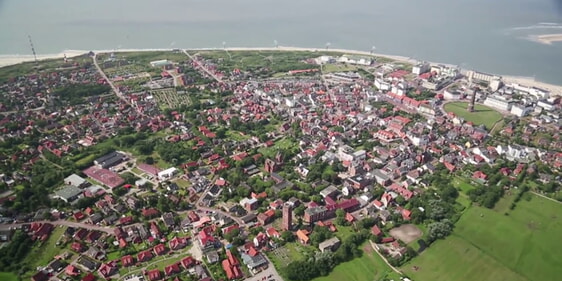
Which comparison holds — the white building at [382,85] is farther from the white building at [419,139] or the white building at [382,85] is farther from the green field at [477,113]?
the white building at [419,139]

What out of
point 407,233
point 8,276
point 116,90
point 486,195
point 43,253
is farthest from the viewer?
point 116,90

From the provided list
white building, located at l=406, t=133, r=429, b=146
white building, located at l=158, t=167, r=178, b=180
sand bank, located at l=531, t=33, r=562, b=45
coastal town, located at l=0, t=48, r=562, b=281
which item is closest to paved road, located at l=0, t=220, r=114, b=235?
coastal town, located at l=0, t=48, r=562, b=281

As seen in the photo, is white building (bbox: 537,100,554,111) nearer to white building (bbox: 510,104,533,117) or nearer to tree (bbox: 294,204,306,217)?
white building (bbox: 510,104,533,117)

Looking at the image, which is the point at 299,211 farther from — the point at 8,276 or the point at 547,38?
the point at 547,38

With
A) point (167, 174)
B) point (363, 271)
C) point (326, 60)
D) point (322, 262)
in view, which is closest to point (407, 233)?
point (363, 271)

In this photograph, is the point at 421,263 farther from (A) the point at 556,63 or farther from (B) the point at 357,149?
(A) the point at 556,63

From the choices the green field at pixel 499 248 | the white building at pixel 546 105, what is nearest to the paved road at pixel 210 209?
the green field at pixel 499 248
